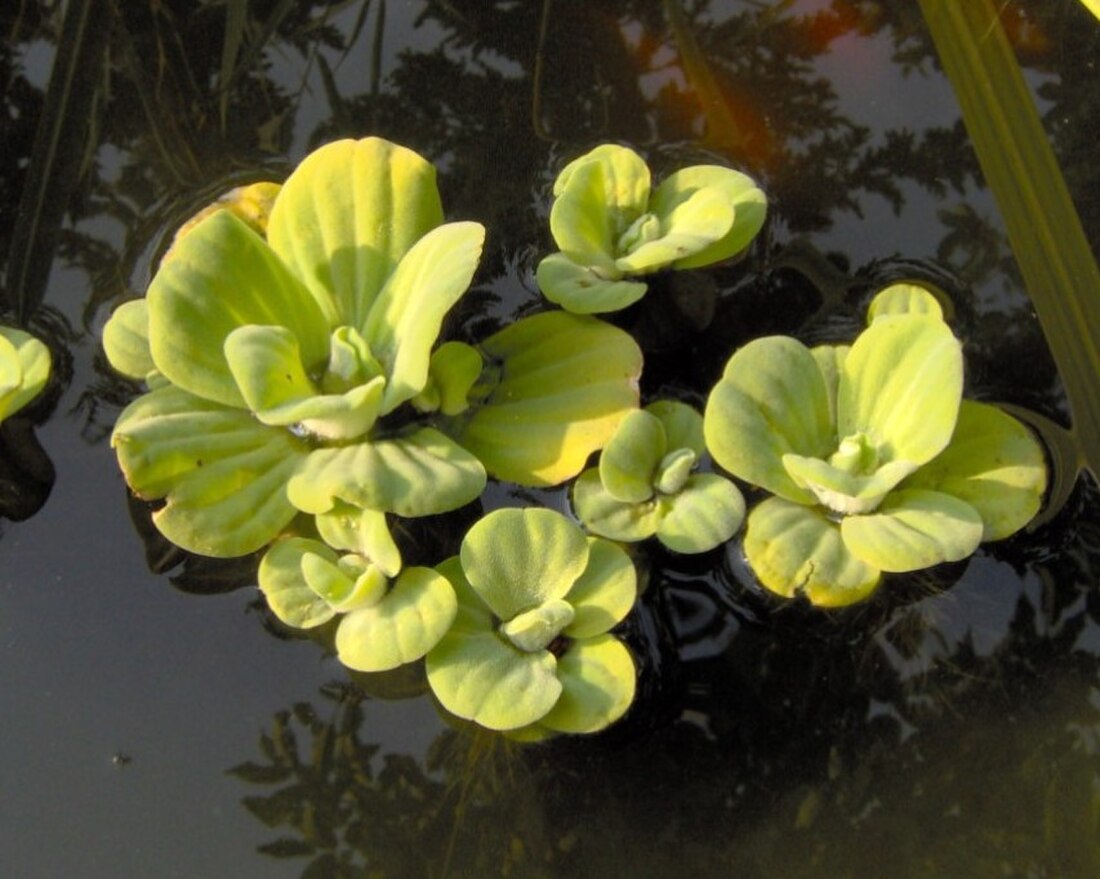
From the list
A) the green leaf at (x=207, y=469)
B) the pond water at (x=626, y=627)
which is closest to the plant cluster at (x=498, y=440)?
the green leaf at (x=207, y=469)

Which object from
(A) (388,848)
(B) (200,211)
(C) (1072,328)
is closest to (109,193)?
(B) (200,211)

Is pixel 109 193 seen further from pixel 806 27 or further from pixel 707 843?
pixel 707 843

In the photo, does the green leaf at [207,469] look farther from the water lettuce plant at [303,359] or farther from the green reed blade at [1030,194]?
the green reed blade at [1030,194]

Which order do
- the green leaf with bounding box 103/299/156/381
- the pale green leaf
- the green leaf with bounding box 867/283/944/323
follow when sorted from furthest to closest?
the green leaf with bounding box 867/283/944/323
the green leaf with bounding box 103/299/156/381
the pale green leaf

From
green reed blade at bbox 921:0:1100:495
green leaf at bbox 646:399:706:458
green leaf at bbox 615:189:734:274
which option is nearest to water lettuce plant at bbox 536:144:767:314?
green leaf at bbox 615:189:734:274

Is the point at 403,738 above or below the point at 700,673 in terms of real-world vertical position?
above

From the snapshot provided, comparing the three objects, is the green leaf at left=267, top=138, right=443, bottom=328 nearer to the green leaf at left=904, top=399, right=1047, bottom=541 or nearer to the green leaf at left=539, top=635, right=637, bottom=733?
the green leaf at left=539, top=635, right=637, bottom=733

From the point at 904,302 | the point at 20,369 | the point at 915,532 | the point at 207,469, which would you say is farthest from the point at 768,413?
the point at 20,369
